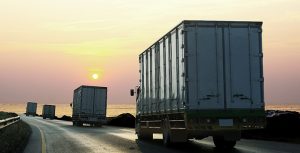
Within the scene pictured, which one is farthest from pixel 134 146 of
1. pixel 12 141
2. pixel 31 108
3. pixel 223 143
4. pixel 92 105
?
pixel 31 108

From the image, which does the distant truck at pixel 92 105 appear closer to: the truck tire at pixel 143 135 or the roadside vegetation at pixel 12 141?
the roadside vegetation at pixel 12 141

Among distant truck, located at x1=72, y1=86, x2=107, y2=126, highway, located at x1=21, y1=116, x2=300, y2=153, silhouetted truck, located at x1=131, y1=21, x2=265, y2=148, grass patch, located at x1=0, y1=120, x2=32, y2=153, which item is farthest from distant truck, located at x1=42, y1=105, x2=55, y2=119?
silhouetted truck, located at x1=131, y1=21, x2=265, y2=148

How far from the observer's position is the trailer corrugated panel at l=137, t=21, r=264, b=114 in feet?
49.1

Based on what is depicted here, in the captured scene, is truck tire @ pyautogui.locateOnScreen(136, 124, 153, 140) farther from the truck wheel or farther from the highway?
the highway

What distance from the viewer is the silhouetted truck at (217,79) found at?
1488cm

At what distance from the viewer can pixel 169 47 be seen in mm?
16719

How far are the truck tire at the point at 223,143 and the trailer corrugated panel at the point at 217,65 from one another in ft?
6.60

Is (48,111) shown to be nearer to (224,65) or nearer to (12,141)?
(12,141)

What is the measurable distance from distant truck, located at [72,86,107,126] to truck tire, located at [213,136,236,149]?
2792 cm

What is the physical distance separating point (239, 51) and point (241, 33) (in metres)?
0.58

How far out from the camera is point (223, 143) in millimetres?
17234

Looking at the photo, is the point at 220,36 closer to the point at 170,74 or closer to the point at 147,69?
the point at 170,74

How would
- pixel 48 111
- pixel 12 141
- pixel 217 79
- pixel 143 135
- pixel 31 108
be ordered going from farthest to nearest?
pixel 31 108
pixel 48 111
pixel 143 135
pixel 12 141
pixel 217 79

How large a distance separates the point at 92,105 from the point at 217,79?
30601mm
